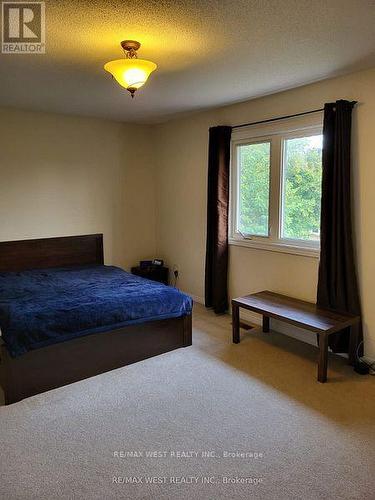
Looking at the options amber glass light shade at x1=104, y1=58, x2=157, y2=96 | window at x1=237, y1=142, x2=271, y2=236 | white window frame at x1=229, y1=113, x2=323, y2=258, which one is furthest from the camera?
window at x1=237, y1=142, x2=271, y2=236

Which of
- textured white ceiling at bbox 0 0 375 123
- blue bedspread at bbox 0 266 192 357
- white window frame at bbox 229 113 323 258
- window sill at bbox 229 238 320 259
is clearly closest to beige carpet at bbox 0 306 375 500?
blue bedspread at bbox 0 266 192 357

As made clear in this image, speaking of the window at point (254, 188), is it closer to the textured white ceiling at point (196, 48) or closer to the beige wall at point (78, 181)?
the textured white ceiling at point (196, 48)

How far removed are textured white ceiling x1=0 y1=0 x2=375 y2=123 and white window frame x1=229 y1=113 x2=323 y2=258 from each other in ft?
1.19

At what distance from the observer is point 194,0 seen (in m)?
1.87

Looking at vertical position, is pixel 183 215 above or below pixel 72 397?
above

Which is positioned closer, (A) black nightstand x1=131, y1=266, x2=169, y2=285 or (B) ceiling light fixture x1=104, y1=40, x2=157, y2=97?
(B) ceiling light fixture x1=104, y1=40, x2=157, y2=97

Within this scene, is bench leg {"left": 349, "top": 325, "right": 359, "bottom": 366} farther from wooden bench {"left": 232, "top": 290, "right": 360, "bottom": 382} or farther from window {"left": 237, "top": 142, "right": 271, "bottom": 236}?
window {"left": 237, "top": 142, "right": 271, "bottom": 236}

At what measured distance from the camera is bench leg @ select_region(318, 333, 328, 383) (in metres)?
2.82

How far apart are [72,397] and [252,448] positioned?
131cm

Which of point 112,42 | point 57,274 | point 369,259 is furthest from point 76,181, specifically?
point 369,259

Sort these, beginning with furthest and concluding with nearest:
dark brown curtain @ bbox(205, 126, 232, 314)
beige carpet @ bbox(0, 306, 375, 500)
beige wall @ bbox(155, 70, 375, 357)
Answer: dark brown curtain @ bbox(205, 126, 232, 314) < beige wall @ bbox(155, 70, 375, 357) < beige carpet @ bbox(0, 306, 375, 500)

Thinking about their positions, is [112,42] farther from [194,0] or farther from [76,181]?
[76,181]

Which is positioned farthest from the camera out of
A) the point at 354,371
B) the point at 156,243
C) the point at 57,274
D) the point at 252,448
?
the point at 156,243

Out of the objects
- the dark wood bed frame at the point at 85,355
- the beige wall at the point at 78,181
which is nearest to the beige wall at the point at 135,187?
the beige wall at the point at 78,181
